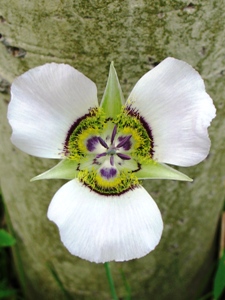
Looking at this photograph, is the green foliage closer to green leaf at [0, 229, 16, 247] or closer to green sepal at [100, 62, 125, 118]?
green leaf at [0, 229, 16, 247]

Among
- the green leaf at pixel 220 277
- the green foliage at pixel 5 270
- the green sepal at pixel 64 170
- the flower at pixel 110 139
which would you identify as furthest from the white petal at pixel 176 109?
the green foliage at pixel 5 270

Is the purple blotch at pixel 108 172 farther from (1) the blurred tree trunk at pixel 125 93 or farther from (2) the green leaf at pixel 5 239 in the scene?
(2) the green leaf at pixel 5 239

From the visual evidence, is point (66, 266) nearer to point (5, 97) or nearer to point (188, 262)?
point (188, 262)

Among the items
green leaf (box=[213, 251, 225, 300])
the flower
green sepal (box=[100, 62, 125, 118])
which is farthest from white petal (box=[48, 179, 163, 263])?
green leaf (box=[213, 251, 225, 300])

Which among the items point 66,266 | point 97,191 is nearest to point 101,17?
point 97,191

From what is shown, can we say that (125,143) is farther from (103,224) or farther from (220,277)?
(220,277)

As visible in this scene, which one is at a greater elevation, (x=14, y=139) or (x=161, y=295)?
(x=14, y=139)
